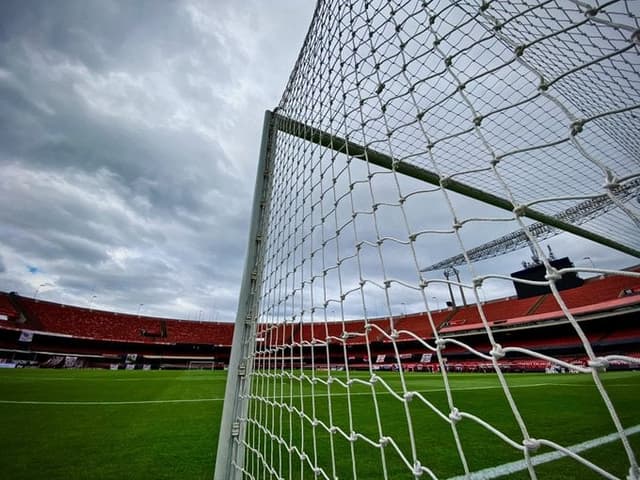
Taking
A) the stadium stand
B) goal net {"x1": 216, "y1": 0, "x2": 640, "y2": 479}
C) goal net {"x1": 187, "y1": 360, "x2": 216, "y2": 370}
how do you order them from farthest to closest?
goal net {"x1": 187, "y1": 360, "x2": 216, "y2": 370}
the stadium stand
goal net {"x1": 216, "y1": 0, "x2": 640, "y2": 479}

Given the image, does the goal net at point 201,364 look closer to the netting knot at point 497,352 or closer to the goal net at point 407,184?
the goal net at point 407,184

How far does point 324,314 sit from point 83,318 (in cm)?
3308

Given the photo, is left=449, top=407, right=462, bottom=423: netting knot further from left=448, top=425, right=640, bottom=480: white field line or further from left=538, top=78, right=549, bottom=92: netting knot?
left=448, top=425, right=640, bottom=480: white field line

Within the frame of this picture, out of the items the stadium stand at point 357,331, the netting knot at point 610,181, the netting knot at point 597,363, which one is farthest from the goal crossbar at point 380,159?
the stadium stand at point 357,331

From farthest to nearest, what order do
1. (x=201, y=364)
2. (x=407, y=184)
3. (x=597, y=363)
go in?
(x=201, y=364) → (x=407, y=184) → (x=597, y=363)

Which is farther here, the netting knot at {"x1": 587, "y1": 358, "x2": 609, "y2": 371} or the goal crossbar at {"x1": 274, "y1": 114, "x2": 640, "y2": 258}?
the goal crossbar at {"x1": 274, "y1": 114, "x2": 640, "y2": 258}

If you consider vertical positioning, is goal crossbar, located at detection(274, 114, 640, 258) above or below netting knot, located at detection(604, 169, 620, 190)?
above

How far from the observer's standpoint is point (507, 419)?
311 cm

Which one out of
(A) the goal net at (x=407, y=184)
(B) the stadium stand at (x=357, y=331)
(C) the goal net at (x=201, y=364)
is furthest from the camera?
(C) the goal net at (x=201, y=364)

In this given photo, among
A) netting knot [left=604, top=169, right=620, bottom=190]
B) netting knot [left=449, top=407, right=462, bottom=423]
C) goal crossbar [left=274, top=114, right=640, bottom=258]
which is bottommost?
Answer: netting knot [left=449, top=407, right=462, bottom=423]

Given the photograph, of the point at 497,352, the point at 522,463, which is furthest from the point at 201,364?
the point at 497,352

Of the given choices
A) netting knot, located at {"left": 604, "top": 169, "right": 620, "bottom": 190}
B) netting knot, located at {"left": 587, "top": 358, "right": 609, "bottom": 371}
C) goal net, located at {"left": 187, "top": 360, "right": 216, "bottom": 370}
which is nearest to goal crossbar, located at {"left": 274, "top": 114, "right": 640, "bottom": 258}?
netting knot, located at {"left": 604, "top": 169, "right": 620, "bottom": 190}

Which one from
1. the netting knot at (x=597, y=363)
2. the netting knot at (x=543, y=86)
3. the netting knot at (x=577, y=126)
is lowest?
the netting knot at (x=597, y=363)

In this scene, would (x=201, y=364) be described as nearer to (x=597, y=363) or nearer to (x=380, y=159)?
(x=380, y=159)
